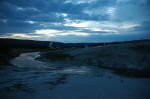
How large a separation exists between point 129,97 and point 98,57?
9462mm

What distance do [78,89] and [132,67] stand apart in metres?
6.87

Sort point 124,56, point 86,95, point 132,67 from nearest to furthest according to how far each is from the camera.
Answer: point 86,95, point 132,67, point 124,56

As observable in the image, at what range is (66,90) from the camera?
5.17m

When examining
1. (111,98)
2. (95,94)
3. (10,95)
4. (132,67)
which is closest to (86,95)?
(95,94)

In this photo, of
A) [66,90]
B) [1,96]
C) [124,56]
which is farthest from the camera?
[124,56]

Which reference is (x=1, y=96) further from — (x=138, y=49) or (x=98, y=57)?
Answer: (x=138, y=49)

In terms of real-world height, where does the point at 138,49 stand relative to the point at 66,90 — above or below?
above

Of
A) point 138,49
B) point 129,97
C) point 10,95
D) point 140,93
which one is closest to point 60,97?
point 10,95

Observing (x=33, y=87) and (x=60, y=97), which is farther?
(x=33, y=87)

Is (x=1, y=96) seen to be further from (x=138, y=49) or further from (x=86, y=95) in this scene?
A: (x=138, y=49)

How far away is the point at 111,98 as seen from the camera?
4.46 meters

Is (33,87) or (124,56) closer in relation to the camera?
(33,87)

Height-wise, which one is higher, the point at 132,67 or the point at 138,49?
the point at 138,49

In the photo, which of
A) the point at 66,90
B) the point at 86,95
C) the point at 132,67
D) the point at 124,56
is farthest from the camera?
the point at 124,56
